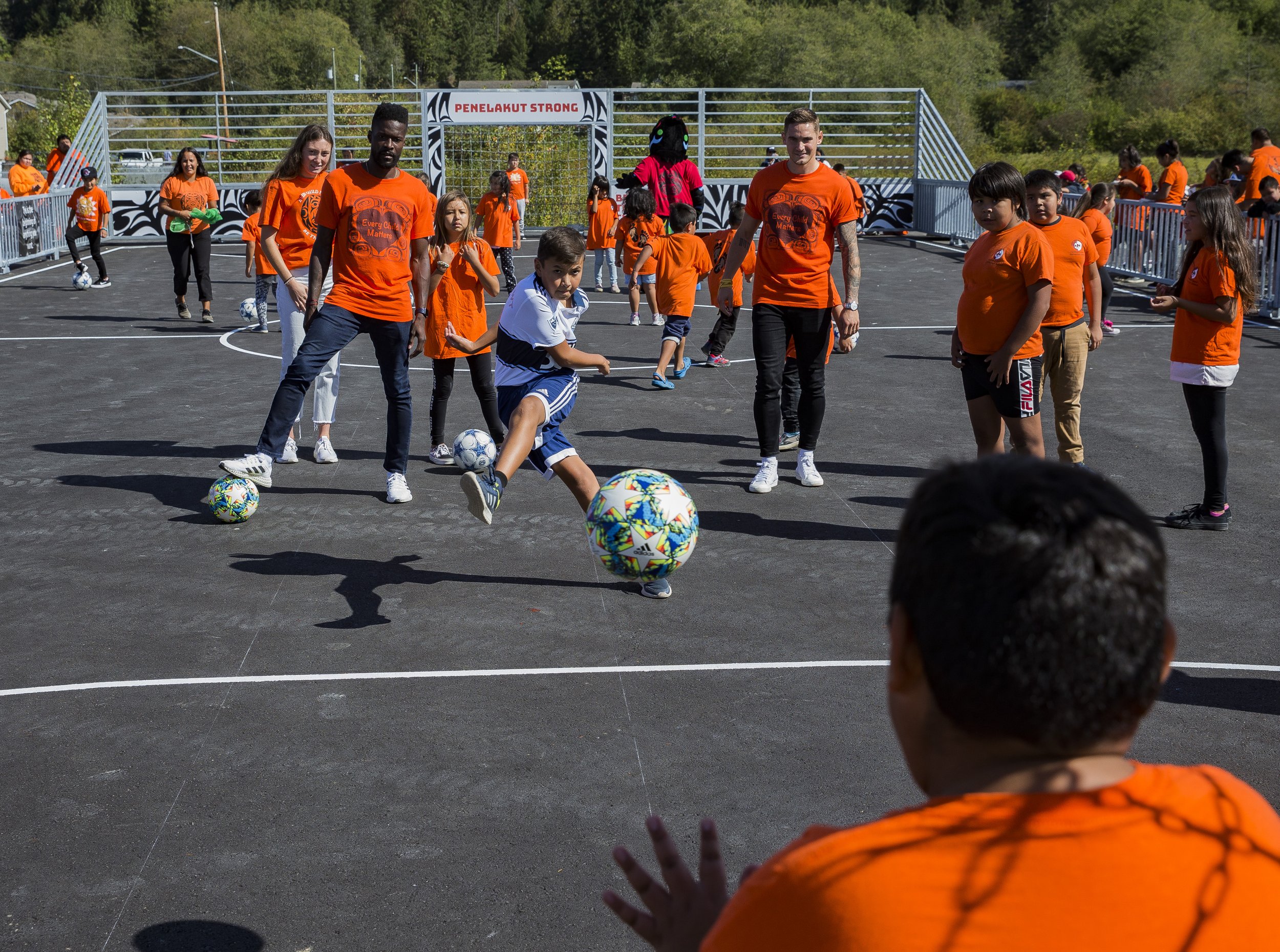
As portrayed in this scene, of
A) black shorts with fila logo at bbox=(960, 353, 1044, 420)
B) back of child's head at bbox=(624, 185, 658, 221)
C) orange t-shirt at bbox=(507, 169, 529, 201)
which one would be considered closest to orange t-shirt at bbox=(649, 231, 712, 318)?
back of child's head at bbox=(624, 185, 658, 221)

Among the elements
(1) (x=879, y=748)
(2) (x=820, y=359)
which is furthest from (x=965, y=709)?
(2) (x=820, y=359)

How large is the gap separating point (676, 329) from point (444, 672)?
7.34 meters

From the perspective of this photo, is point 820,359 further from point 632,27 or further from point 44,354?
point 632,27

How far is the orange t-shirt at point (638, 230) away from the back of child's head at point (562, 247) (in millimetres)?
7416

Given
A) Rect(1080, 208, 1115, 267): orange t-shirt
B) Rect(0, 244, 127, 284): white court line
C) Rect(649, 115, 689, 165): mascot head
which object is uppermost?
Rect(649, 115, 689, 165): mascot head

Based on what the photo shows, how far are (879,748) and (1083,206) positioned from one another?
416 inches

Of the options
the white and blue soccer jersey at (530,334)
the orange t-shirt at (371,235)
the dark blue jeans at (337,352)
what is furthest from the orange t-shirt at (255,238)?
the white and blue soccer jersey at (530,334)

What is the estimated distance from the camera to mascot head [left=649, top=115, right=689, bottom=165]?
51.7ft

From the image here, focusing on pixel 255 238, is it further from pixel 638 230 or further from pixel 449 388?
pixel 449 388

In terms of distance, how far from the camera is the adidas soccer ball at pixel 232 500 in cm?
739

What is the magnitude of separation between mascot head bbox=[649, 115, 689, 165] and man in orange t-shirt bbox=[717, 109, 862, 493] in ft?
25.8

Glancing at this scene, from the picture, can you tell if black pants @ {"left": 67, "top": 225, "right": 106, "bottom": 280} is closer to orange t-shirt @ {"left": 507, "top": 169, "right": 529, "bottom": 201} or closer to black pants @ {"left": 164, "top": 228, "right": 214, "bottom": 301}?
black pants @ {"left": 164, "top": 228, "right": 214, "bottom": 301}

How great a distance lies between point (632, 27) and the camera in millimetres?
111375

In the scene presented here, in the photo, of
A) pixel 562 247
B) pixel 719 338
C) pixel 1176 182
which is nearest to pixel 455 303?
pixel 562 247
